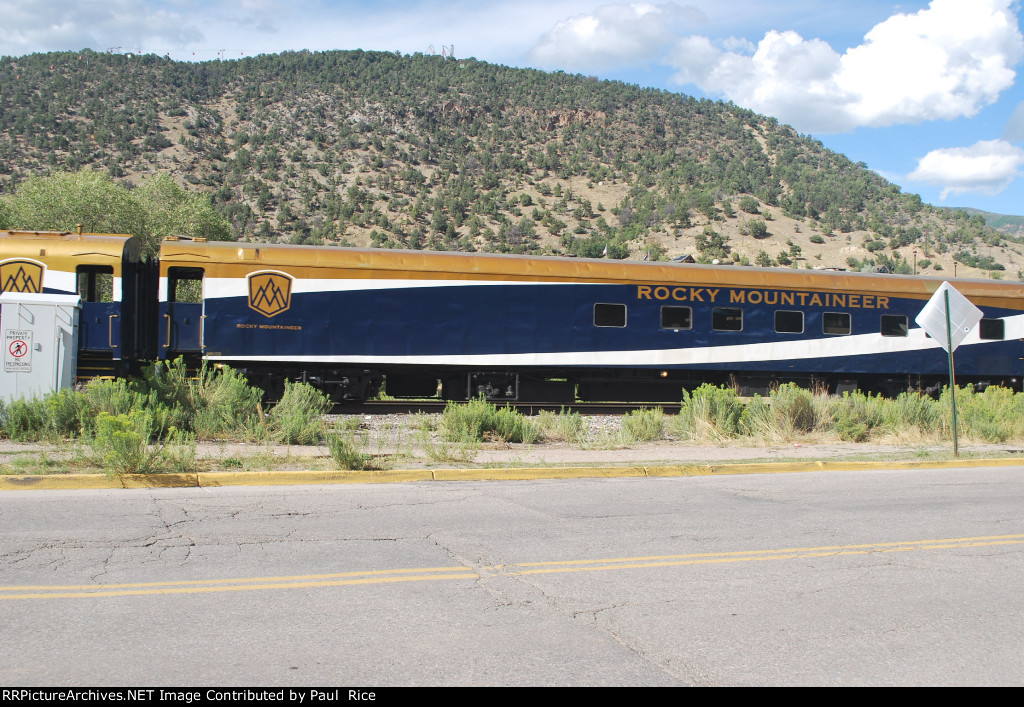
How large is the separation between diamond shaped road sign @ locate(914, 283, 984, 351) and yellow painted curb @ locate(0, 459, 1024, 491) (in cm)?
219

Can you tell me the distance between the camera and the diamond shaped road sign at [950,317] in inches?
526

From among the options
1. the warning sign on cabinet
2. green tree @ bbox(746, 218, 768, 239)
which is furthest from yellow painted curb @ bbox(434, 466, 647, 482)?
green tree @ bbox(746, 218, 768, 239)

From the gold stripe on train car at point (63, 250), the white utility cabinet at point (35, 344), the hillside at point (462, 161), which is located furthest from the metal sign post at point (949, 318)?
the hillside at point (462, 161)

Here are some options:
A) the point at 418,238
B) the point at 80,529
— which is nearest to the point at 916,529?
the point at 80,529

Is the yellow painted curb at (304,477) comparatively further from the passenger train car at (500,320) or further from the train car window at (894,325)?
the train car window at (894,325)

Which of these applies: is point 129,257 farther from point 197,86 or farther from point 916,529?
point 197,86

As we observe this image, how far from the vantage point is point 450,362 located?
1800 centimetres

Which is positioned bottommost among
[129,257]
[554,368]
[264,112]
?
[554,368]

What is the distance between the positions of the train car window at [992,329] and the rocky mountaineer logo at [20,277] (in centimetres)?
2242

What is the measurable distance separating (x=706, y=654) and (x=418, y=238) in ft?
182

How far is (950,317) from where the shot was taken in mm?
13398

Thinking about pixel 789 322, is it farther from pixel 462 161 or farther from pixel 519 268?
pixel 462 161

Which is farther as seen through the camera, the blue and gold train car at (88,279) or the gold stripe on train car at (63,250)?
the gold stripe on train car at (63,250)

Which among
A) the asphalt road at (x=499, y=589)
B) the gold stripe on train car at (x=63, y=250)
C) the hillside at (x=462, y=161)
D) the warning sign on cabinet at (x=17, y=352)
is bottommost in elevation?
the asphalt road at (x=499, y=589)
